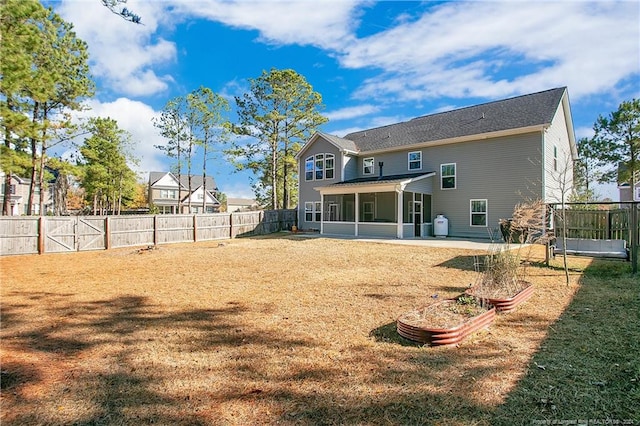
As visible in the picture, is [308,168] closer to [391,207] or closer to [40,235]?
[391,207]

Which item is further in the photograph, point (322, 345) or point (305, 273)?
point (305, 273)

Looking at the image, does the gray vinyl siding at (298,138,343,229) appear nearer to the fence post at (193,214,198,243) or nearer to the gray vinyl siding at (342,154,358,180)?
the gray vinyl siding at (342,154,358,180)

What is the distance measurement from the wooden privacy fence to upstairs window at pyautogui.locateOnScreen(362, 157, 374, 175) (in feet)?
25.1

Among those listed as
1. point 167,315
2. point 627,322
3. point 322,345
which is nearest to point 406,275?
point 627,322

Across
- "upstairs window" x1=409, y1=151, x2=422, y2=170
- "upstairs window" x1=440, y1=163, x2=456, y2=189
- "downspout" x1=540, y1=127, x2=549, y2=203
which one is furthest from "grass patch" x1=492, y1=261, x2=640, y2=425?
"upstairs window" x1=409, y1=151, x2=422, y2=170

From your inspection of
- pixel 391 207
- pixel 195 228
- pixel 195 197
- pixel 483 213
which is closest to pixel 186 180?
pixel 195 197

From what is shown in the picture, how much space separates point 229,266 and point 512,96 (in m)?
17.8

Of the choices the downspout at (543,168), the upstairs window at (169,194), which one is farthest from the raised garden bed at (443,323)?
the upstairs window at (169,194)

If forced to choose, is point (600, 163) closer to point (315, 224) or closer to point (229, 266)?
point (315, 224)

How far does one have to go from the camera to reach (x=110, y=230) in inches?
560

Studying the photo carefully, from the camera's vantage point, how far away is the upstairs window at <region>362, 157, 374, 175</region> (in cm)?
2123

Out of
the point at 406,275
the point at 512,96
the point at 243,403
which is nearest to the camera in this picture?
the point at 243,403

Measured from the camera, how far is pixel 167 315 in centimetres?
515

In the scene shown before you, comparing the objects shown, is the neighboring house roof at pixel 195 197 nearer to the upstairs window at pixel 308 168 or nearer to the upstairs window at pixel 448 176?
the upstairs window at pixel 308 168
